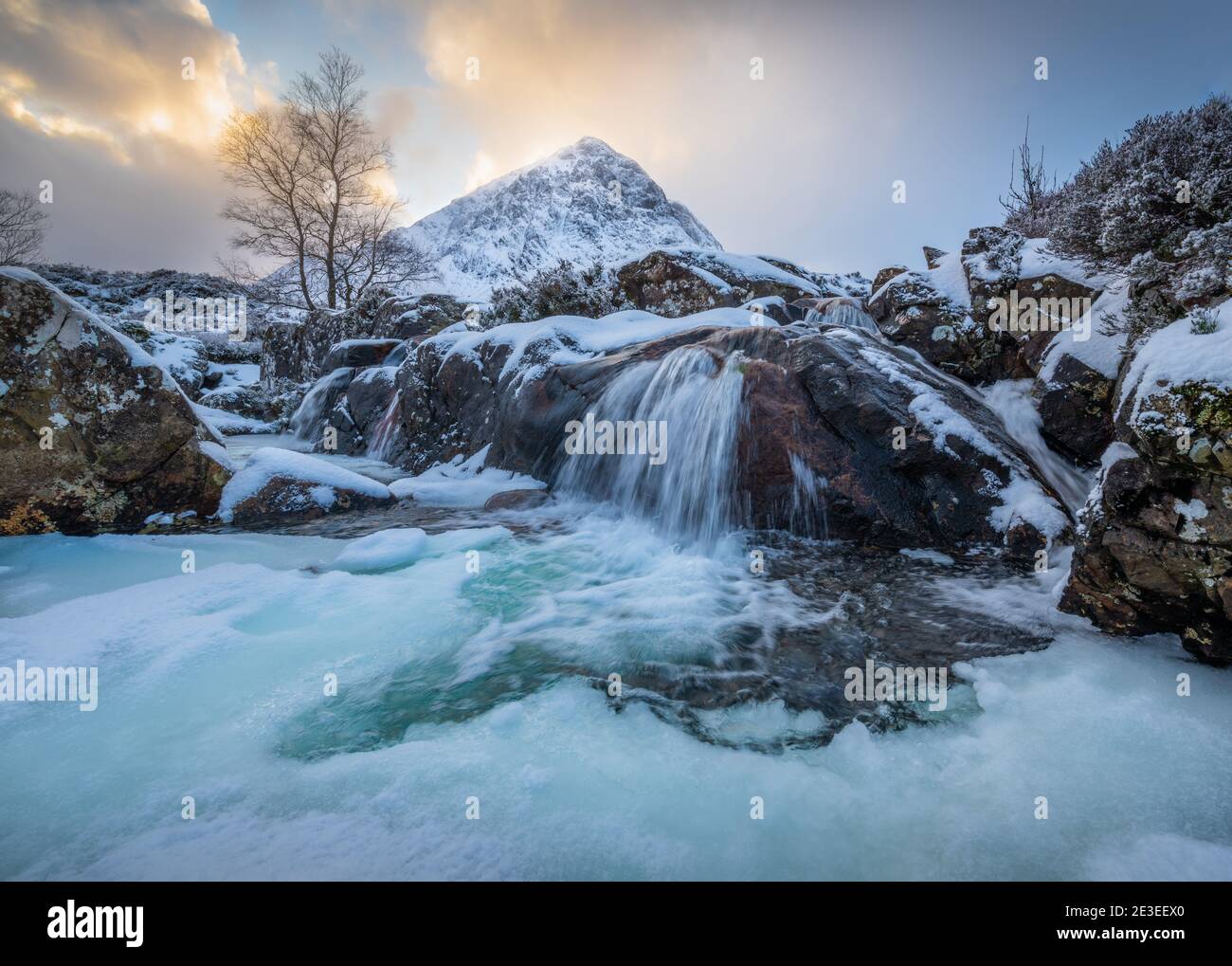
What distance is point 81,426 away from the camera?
203 inches

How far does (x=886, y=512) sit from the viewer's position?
4.96 m

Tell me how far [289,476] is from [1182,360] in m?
8.14

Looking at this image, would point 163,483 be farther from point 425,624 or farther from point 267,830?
point 267,830

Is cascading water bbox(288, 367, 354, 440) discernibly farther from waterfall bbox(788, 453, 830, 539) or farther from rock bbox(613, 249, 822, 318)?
waterfall bbox(788, 453, 830, 539)

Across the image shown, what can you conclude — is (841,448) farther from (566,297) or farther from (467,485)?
(566,297)

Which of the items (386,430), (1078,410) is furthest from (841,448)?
(386,430)

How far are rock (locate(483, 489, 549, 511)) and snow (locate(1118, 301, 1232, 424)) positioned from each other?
586 cm

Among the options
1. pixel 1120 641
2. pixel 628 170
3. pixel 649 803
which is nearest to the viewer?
pixel 649 803

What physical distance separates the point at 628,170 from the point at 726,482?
8555cm

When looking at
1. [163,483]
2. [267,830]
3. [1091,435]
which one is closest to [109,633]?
[267,830]

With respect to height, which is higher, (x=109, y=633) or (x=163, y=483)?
(x=163, y=483)

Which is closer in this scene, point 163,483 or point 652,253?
point 163,483
